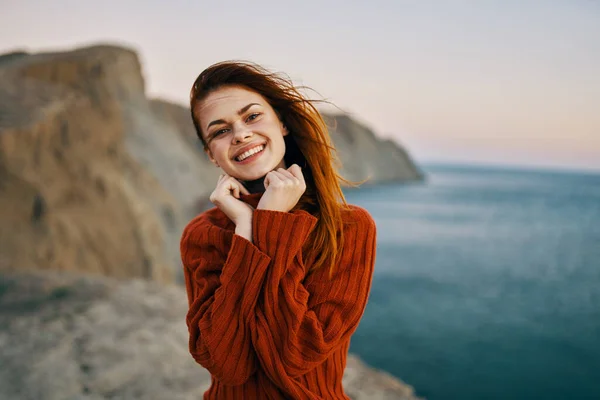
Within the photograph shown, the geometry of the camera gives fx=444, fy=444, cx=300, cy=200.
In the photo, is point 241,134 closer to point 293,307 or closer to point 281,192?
point 281,192

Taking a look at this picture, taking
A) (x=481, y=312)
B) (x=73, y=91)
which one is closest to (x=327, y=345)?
(x=73, y=91)

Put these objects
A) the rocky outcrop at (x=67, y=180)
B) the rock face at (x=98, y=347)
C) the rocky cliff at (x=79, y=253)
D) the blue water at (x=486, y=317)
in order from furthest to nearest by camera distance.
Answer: the blue water at (x=486, y=317), the rocky outcrop at (x=67, y=180), the rocky cliff at (x=79, y=253), the rock face at (x=98, y=347)

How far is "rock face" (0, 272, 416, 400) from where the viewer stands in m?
3.43

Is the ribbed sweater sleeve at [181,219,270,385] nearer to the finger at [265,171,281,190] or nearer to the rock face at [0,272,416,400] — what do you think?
the finger at [265,171,281,190]

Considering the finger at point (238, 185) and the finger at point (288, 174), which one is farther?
the finger at point (238, 185)

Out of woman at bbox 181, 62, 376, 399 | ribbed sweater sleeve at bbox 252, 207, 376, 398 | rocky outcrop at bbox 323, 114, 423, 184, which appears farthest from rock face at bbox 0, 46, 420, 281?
rocky outcrop at bbox 323, 114, 423, 184

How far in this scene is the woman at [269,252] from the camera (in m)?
1.39

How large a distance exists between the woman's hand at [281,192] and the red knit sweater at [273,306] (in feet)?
0.14

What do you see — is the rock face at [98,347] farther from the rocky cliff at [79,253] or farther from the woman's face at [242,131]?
→ the woman's face at [242,131]

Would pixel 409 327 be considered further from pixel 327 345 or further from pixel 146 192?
pixel 327 345

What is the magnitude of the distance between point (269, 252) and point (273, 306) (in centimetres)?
17

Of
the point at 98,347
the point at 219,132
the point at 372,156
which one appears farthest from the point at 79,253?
the point at 372,156

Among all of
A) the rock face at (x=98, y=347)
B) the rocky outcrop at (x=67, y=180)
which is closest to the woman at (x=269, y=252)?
the rock face at (x=98, y=347)

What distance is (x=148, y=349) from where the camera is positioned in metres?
4.10
